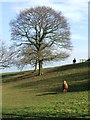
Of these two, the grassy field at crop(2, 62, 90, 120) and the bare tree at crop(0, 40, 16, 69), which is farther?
the bare tree at crop(0, 40, 16, 69)

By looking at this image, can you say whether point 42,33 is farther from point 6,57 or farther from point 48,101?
point 48,101

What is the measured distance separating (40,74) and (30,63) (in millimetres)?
2965

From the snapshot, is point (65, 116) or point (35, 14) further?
point (35, 14)

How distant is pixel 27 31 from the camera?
6041cm

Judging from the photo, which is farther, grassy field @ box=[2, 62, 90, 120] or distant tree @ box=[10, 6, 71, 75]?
distant tree @ box=[10, 6, 71, 75]

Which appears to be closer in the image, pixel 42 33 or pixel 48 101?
pixel 48 101

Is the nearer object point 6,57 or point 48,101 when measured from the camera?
point 48,101

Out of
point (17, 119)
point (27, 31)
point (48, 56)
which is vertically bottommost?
point (17, 119)

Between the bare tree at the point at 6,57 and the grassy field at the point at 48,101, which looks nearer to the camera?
the grassy field at the point at 48,101

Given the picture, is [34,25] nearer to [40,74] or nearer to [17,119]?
[40,74]

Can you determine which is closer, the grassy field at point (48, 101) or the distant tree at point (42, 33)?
the grassy field at point (48, 101)

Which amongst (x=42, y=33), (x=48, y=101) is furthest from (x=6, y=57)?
(x=48, y=101)

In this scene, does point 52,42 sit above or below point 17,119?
above

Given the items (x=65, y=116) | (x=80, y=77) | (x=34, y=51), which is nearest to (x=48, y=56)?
(x=34, y=51)
